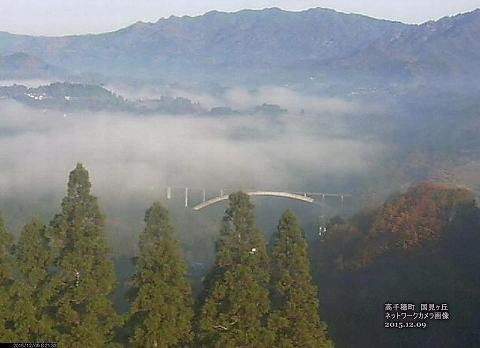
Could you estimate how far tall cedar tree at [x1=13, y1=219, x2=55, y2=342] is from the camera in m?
12.0

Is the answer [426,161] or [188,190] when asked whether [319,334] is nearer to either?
[188,190]

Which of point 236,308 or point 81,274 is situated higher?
point 81,274

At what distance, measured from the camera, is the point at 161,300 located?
1200 centimetres

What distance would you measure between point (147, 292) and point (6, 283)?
272 cm

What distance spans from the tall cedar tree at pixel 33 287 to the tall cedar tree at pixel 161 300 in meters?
1.55

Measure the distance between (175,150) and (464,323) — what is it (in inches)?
3784

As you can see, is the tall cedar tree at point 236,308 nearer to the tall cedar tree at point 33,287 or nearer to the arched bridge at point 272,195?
the tall cedar tree at point 33,287

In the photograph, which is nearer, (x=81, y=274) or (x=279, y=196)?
(x=81, y=274)

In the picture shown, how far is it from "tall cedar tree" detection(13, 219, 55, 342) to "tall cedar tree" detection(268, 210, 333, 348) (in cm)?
392

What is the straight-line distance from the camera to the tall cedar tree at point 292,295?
39.6 feet

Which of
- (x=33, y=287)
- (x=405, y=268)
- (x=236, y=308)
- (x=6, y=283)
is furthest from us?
(x=405, y=268)

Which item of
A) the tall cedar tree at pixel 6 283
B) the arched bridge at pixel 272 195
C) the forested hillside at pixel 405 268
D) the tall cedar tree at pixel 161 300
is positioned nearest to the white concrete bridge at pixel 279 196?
the arched bridge at pixel 272 195

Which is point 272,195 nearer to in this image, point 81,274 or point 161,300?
point 81,274

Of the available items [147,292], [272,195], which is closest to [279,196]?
[272,195]
